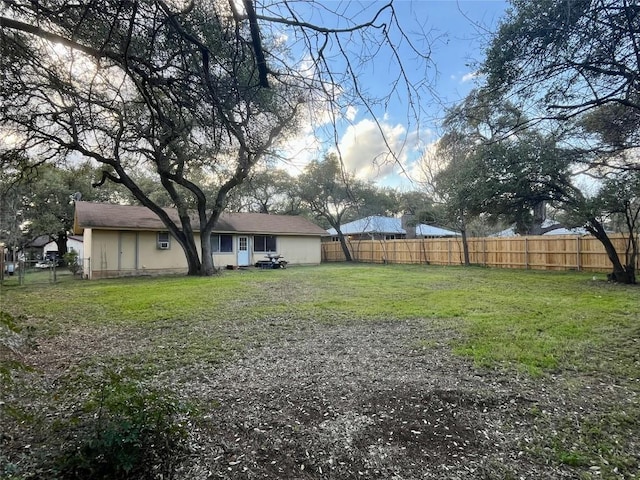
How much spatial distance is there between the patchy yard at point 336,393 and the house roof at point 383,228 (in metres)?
17.6

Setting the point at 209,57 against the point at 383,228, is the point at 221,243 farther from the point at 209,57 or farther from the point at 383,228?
the point at 209,57

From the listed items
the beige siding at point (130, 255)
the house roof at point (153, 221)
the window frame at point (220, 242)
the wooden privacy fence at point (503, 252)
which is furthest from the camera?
the window frame at point (220, 242)

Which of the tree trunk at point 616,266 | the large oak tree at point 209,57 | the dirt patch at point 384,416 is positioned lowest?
the dirt patch at point 384,416

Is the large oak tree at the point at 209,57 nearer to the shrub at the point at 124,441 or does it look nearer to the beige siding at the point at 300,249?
the shrub at the point at 124,441

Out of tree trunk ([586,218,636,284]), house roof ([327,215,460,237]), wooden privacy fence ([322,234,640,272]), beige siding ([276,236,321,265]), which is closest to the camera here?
tree trunk ([586,218,636,284])

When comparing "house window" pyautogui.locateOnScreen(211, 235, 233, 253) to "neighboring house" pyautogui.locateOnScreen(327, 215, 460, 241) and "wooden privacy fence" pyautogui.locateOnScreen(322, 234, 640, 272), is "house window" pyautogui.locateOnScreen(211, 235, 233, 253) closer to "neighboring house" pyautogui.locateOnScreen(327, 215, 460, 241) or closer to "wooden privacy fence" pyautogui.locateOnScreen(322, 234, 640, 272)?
"wooden privacy fence" pyautogui.locateOnScreen(322, 234, 640, 272)

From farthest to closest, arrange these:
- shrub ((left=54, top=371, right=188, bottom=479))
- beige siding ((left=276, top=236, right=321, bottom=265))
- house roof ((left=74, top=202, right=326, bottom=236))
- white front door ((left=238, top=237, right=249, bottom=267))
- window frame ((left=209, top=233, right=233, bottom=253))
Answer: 1. beige siding ((left=276, top=236, right=321, bottom=265))
2. white front door ((left=238, top=237, right=249, bottom=267))
3. window frame ((left=209, top=233, right=233, bottom=253))
4. house roof ((left=74, top=202, right=326, bottom=236))
5. shrub ((left=54, top=371, right=188, bottom=479))

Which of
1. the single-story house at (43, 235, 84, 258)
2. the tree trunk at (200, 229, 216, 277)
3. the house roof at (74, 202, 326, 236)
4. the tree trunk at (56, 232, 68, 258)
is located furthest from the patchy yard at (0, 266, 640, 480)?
the tree trunk at (56, 232, 68, 258)

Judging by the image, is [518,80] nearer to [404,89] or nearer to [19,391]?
[404,89]

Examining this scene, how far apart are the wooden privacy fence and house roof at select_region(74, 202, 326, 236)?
12.0ft

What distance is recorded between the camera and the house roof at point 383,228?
78.3ft

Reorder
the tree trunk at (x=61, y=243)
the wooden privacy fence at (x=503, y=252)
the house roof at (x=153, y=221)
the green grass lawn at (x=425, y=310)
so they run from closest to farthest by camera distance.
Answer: the green grass lawn at (x=425, y=310) < the wooden privacy fence at (x=503, y=252) < the house roof at (x=153, y=221) < the tree trunk at (x=61, y=243)

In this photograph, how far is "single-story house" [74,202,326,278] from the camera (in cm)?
1431

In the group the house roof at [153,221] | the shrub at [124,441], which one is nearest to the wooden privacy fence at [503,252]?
the house roof at [153,221]
